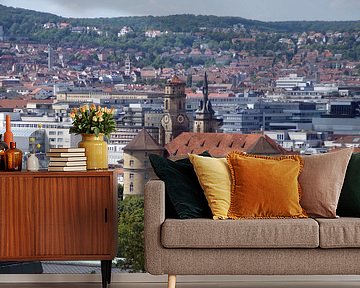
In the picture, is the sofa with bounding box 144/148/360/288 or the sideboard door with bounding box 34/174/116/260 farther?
the sideboard door with bounding box 34/174/116/260

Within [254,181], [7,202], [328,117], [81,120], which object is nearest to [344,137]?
[328,117]

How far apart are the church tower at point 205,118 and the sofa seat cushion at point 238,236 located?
1.81 metres

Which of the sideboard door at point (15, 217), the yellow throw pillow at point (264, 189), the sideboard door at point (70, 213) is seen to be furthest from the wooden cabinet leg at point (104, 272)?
the yellow throw pillow at point (264, 189)

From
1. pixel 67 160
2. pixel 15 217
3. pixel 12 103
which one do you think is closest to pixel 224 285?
pixel 67 160

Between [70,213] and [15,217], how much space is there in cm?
34

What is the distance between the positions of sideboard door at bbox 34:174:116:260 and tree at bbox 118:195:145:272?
2.54 ft

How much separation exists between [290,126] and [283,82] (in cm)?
33

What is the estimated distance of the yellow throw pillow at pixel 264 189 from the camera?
206 inches

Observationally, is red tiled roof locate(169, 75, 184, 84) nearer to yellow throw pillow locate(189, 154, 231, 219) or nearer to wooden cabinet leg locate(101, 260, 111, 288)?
yellow throw pillow locate(189, 154, 231, 219)

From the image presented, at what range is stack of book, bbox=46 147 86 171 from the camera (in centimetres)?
565

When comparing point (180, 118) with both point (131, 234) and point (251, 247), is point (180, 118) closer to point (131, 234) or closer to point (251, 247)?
point (131, 234)

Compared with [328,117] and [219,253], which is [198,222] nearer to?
[219,253]

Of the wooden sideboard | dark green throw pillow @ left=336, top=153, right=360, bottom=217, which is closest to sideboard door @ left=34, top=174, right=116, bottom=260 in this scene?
the wooden sideboard

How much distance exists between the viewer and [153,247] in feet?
16.5
